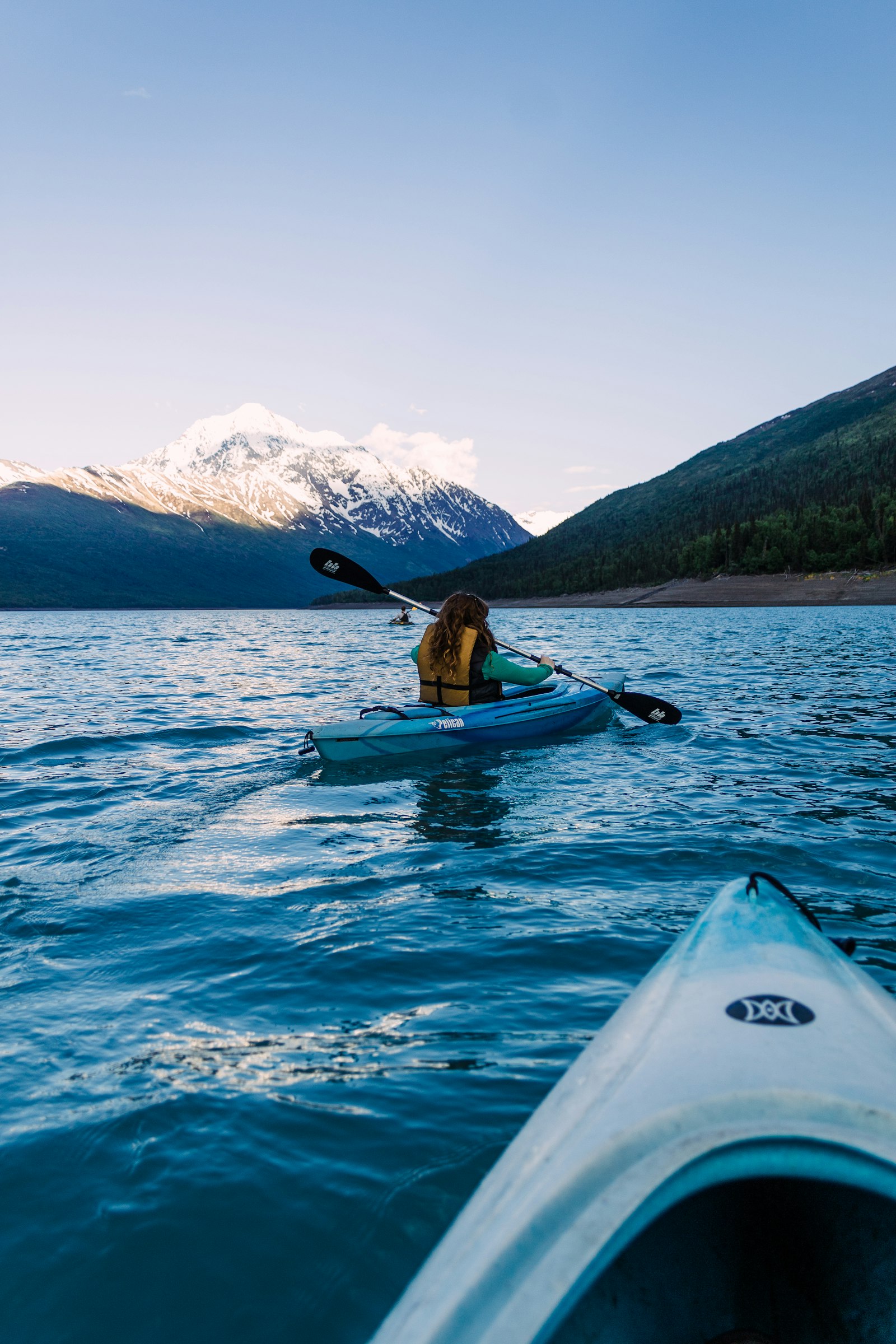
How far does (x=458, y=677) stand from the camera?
970cm

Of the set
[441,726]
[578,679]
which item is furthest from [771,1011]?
[578,679]

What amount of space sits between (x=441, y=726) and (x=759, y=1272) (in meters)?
7.33

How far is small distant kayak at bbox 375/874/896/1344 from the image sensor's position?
168 centimetres

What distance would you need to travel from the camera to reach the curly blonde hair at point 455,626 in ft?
29.6

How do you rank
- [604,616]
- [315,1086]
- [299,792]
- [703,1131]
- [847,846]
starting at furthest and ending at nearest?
1. [604,616]
2. [299,792]
3. [847,846]
4. [315,1086]
5. [703,1131]

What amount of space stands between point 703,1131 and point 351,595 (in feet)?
551

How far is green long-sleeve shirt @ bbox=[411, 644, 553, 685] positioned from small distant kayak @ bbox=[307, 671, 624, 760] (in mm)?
432

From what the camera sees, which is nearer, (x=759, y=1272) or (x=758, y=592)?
(x=759, y=1272)

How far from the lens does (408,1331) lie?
1.58 meters

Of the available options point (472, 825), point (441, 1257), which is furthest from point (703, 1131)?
point (472, 825)

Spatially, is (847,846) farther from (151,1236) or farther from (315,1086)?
(151,1236)

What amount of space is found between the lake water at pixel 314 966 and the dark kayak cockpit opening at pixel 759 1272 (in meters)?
0.64

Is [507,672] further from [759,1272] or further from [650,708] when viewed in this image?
[759,1272]

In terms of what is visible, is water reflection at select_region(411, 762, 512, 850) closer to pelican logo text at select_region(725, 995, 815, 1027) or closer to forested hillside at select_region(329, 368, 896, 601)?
pelican logo text at select_region(725, 995, 815, 1027)
